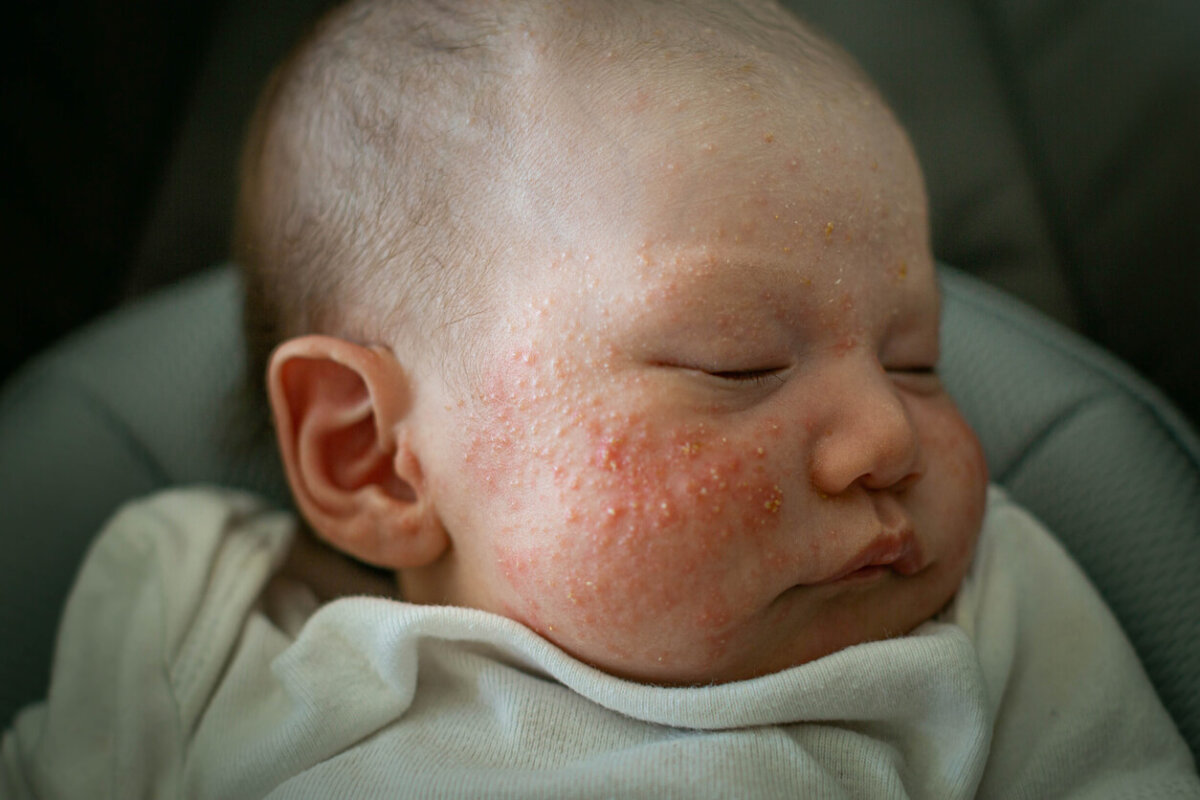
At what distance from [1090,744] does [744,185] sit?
532mm

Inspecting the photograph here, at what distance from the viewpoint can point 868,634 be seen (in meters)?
0.81

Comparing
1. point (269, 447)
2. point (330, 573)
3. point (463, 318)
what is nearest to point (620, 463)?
point (463, 318)

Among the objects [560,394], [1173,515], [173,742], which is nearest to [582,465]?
[560,394]

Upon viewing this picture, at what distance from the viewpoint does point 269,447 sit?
3.84ft

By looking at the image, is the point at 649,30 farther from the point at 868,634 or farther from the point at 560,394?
the point at 868,634

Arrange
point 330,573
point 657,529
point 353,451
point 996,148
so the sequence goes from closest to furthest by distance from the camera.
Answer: point 657,529 < point 353,451 < point 330,573 < point 996,148

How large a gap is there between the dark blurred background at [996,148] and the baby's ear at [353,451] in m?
0.72

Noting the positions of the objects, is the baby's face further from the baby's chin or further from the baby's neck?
the baby's neck

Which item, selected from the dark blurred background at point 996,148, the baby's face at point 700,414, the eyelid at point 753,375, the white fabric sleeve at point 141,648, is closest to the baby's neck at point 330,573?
the white fabric sleeve at point 141,648

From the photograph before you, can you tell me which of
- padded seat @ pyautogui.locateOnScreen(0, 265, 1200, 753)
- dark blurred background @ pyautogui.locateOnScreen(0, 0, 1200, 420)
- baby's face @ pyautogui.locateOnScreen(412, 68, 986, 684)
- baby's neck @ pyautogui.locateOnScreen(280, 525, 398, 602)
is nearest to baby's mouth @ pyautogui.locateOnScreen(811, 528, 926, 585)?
baby's face @ pyautogui.locateOnScreen(412, 68, 986, 684)

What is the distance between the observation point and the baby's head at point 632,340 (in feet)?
2.38

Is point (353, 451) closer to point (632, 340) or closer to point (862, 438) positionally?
point (632, 340)

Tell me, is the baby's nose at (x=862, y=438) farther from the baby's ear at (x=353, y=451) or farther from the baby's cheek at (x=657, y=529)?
the baby's ear at (x=353, y=451)

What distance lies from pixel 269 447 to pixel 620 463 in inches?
23.5
